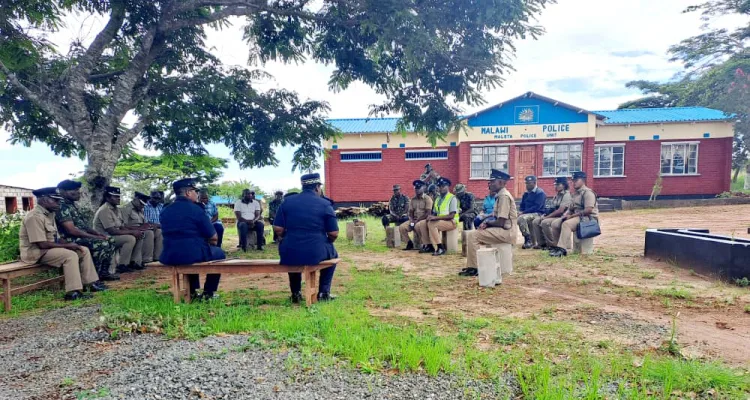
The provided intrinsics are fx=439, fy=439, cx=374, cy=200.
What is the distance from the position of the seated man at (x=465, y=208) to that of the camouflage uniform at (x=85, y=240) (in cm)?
722

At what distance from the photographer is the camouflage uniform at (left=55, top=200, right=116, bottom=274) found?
6723 mm

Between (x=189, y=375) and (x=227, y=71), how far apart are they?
884 cm

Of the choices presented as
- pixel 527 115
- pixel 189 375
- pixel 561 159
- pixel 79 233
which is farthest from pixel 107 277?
pixel 561 159

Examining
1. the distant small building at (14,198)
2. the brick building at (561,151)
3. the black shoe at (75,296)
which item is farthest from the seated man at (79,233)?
the distant small building at (14,198)

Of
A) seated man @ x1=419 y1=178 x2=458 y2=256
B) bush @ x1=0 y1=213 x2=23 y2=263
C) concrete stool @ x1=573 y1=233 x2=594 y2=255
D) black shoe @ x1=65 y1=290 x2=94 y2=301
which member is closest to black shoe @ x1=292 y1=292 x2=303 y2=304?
black shoe @ x1=65 y1=290 x2=94 y2=301

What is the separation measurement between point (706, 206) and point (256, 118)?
63.0 ft

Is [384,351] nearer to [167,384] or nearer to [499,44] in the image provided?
[167,384]

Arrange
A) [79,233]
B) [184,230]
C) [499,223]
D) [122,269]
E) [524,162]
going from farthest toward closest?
1. [524,162]
2. [122,269]
3. [499,223]
4. [79,233]
5. [184,230]

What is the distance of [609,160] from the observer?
72.1 feet

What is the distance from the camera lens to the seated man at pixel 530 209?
1030cm

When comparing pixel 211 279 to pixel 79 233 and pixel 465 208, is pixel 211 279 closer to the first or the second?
pixel 79 233

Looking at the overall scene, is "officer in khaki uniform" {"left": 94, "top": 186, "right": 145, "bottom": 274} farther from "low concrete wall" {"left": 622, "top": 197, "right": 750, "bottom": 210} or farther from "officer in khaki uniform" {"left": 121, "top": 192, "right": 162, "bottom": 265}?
"low concrete wall" {"left": 622, "top": 197, "right": 750, "bottom": 210}

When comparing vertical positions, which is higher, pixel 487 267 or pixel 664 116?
pixel 664 116

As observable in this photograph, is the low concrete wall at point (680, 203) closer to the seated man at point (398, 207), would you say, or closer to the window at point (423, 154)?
the window at point (423, 154)
